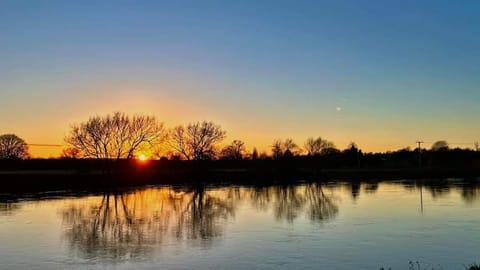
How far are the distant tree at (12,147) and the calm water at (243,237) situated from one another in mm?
68418

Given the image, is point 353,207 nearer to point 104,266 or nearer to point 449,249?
point 449,249

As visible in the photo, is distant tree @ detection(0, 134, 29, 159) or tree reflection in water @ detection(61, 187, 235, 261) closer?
tree reflection in water @ detection(61, 187, 235, 261)

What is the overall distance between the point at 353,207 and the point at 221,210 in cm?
562

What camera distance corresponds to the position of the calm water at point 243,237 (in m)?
10.6

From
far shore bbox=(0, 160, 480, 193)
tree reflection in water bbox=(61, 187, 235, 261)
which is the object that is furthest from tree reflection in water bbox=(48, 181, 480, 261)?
far shore bbox=(0, 160, 480, 193)

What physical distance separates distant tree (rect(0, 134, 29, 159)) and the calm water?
68418mm

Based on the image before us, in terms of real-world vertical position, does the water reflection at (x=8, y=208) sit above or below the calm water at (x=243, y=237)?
above

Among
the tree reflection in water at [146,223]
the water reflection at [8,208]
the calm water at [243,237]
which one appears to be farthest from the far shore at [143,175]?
the calm water at [243,237]

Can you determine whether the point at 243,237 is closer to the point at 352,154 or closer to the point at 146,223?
the point at 146,223

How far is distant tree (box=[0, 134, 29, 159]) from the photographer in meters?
84.8

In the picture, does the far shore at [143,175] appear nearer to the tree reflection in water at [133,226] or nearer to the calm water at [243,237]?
the tree reflection in water at [133,226]

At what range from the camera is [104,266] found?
1027 centimetres

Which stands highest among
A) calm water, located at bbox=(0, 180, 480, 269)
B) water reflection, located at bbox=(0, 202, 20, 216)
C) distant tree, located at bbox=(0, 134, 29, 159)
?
distant tree, located at bbox=(0, 134, 29, 159)

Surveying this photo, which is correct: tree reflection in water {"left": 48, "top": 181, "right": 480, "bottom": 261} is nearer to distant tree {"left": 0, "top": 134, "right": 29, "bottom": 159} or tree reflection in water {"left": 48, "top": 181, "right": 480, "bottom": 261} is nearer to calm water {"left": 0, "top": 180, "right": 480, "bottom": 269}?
calm water {"left": 0, "top": 180, "right": 480, "bottom": 269}
